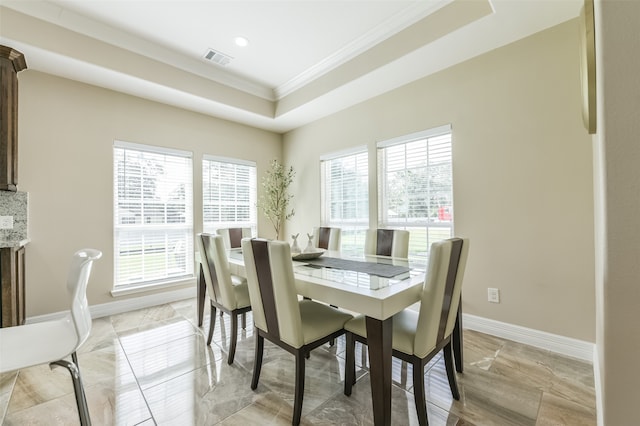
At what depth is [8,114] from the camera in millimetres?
2418

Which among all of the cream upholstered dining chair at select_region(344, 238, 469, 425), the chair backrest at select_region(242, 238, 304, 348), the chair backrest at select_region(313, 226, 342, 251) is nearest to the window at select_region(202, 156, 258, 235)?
the chair backrest at select_region(313, 226, 342, 251)

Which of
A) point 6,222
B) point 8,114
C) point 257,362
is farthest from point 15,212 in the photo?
point 257,362

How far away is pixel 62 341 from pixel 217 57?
122 inches

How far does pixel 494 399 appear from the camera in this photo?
1690mm

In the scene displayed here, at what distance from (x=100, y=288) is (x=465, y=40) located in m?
4.57

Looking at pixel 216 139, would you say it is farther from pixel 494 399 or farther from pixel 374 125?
pixel 494 399

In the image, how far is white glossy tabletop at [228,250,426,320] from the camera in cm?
133

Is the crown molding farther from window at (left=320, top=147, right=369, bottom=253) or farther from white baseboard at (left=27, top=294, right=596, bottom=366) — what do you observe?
white baseboard at (left=27, top=294, right=596, bottom=366)

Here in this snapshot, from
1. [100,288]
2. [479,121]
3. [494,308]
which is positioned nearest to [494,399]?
[494,308]

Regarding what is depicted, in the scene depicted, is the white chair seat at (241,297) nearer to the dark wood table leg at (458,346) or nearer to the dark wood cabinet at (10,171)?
the dark wood table leg at (458,346)

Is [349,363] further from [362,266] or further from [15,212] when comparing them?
[15,212]

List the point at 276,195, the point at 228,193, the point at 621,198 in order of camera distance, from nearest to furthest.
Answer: the point at 621,198
the point at 228,193
the point at 276,195

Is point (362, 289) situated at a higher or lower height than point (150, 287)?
higher

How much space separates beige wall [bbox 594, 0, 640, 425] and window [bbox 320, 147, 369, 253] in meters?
2.92
